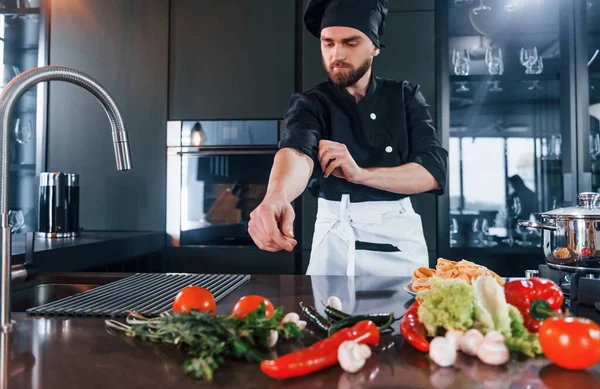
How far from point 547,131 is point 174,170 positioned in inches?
73.2

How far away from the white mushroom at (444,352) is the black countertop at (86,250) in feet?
4.21

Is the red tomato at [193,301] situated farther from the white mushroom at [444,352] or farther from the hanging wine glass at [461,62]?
the hanging wine glass at [461,62]

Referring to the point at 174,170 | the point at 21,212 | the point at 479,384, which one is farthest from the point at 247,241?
the point at 479,384

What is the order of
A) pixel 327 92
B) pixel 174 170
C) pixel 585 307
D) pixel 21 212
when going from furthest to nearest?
pixel 21 212 → pixel 174 170 → pixel 327 92 → pixel 585 307

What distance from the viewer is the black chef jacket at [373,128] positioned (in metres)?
1.90

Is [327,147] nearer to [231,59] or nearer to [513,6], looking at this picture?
[231,59]

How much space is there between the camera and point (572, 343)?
0.65m

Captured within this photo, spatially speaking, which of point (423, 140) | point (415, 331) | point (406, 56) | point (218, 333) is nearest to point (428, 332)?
point (415, 331)

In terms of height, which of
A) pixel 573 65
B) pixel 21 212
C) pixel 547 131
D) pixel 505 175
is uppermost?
pixel 573 65

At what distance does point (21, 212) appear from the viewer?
9.14 ft

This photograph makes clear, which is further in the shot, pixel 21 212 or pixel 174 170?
pixel 21 212

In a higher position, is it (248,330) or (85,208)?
(85,208)

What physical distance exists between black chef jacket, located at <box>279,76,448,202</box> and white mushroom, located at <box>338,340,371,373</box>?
1254 millimetres

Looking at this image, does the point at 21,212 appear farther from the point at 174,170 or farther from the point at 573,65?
the point at 573,65
